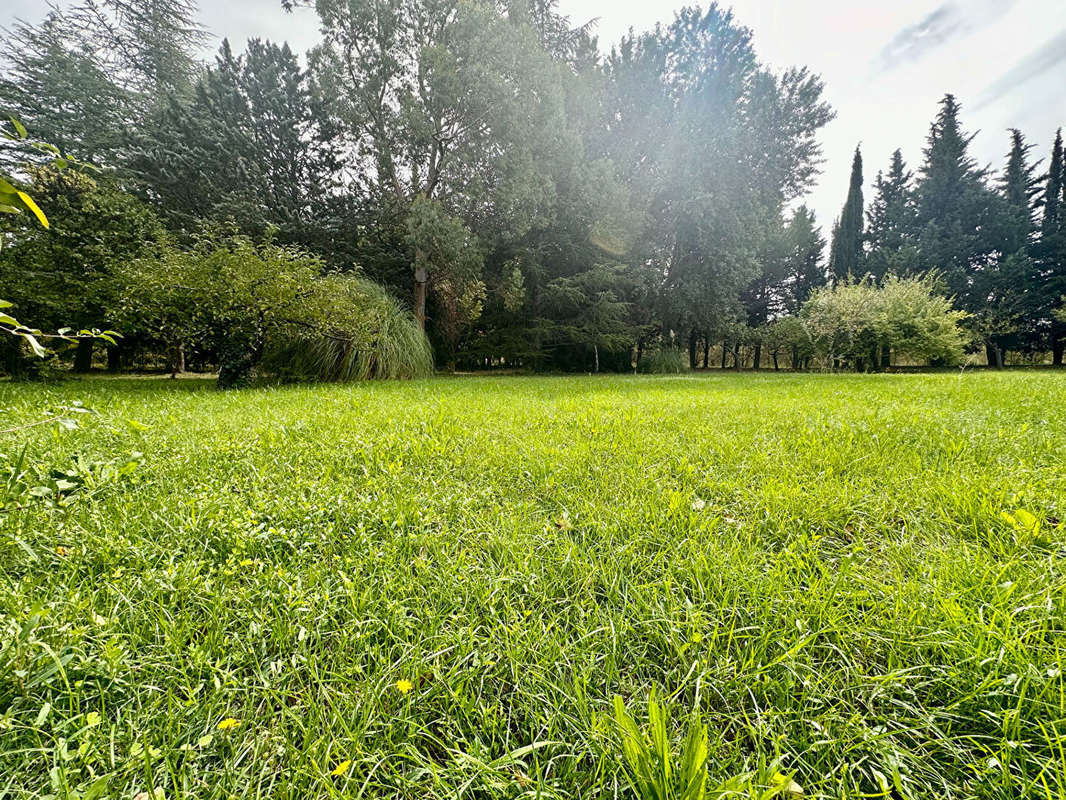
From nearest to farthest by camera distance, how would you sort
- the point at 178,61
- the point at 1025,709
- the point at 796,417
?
the point at 1025,709
the point at 796,417
the point at 178,61

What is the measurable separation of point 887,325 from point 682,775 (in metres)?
16.5

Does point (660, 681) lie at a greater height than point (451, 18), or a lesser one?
lesser

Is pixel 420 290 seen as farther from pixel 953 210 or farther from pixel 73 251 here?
pixel 953 210

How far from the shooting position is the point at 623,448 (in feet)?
8.43

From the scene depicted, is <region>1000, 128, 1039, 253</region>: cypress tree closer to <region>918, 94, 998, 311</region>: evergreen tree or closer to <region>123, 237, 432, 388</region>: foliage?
<region>918, 94, 998, 311</region>: evergreen tree

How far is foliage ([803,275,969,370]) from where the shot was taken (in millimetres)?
12695

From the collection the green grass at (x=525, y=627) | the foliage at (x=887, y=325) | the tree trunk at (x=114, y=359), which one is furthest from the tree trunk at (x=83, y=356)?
the foliage at (x=887, y=325)

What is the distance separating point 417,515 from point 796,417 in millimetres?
3251

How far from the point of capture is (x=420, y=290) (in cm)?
1186

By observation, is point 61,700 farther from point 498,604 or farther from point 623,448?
point 623,448

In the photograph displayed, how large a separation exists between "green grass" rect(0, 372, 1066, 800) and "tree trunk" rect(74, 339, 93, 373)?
11271 mm

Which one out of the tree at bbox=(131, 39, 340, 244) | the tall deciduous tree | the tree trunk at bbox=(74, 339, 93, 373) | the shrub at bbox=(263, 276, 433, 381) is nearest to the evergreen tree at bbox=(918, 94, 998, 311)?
the tall deciduous tree

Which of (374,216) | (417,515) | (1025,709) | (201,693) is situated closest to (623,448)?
(417,515)

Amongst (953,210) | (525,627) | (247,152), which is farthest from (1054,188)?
(247,152)
